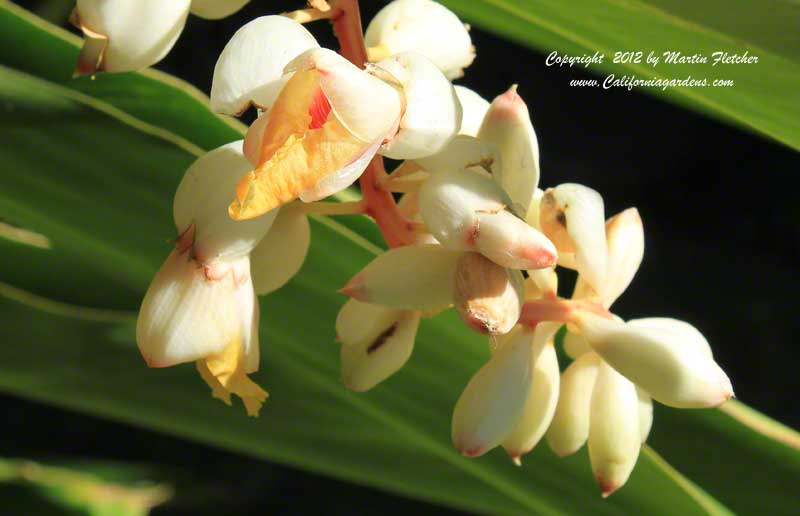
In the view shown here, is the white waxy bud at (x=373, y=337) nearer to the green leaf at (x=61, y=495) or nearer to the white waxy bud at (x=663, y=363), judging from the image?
the white waxy bud at (x=663, y=363)

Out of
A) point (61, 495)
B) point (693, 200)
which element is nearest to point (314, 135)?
point (61, 495)

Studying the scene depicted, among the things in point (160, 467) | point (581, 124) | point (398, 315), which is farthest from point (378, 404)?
point (581, 124)

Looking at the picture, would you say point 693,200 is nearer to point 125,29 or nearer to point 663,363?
point 663,363

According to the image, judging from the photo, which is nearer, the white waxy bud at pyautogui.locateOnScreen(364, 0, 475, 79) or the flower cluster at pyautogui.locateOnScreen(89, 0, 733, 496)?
the flower cluster at pyautogui.locateOnScreen(89, 0, 733, 496)

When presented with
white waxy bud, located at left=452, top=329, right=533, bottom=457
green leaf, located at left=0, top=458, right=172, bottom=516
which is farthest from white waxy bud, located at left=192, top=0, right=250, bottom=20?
green leaf, located at left=0, top=458, right=172, bottom=516

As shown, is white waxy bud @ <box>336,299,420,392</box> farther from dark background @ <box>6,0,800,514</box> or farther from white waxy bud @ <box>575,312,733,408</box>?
dark background @ <box>6,0,800,514</box>
